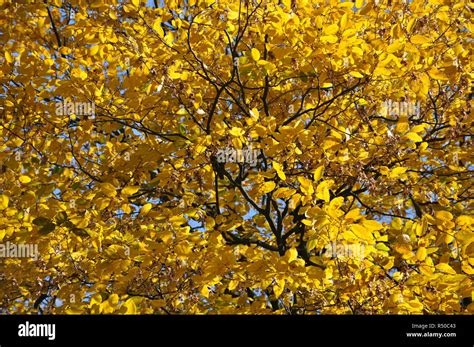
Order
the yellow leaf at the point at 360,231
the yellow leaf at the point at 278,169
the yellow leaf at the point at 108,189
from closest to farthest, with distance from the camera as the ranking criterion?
the yellow leaf at the point at 360,231 → the yellow leaf at the point at 278,169 → the yellow leaf at the point at 108,189

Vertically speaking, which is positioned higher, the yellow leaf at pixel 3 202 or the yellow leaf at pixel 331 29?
the yellow leaf at pixel 331 29

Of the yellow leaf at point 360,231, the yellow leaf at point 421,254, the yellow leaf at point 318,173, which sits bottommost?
the yellow leaf at point 421,254

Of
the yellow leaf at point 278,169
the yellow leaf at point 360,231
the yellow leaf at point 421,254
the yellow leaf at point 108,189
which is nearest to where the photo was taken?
the yellow leaf at point 360,231

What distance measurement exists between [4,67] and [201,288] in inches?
143

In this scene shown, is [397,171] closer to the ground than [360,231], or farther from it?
farther from it

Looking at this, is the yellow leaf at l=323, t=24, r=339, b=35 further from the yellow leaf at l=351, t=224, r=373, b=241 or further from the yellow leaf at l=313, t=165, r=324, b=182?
the yellow leaf at l=351, t=224, r=373, b=241

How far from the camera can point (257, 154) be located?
21.0 feet

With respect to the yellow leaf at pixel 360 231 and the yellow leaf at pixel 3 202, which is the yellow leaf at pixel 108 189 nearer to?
the yellow leaf at pixel 3 202

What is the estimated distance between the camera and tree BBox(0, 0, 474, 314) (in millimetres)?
5102

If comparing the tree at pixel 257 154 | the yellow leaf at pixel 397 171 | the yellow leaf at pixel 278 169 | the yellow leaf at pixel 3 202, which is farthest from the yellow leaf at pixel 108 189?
the yellow leaf at pixel 397 171

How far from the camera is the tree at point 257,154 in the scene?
16.7 feet

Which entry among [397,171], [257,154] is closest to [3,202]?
[257,154]

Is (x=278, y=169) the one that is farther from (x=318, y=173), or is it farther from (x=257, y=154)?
(x=257, y=154)
